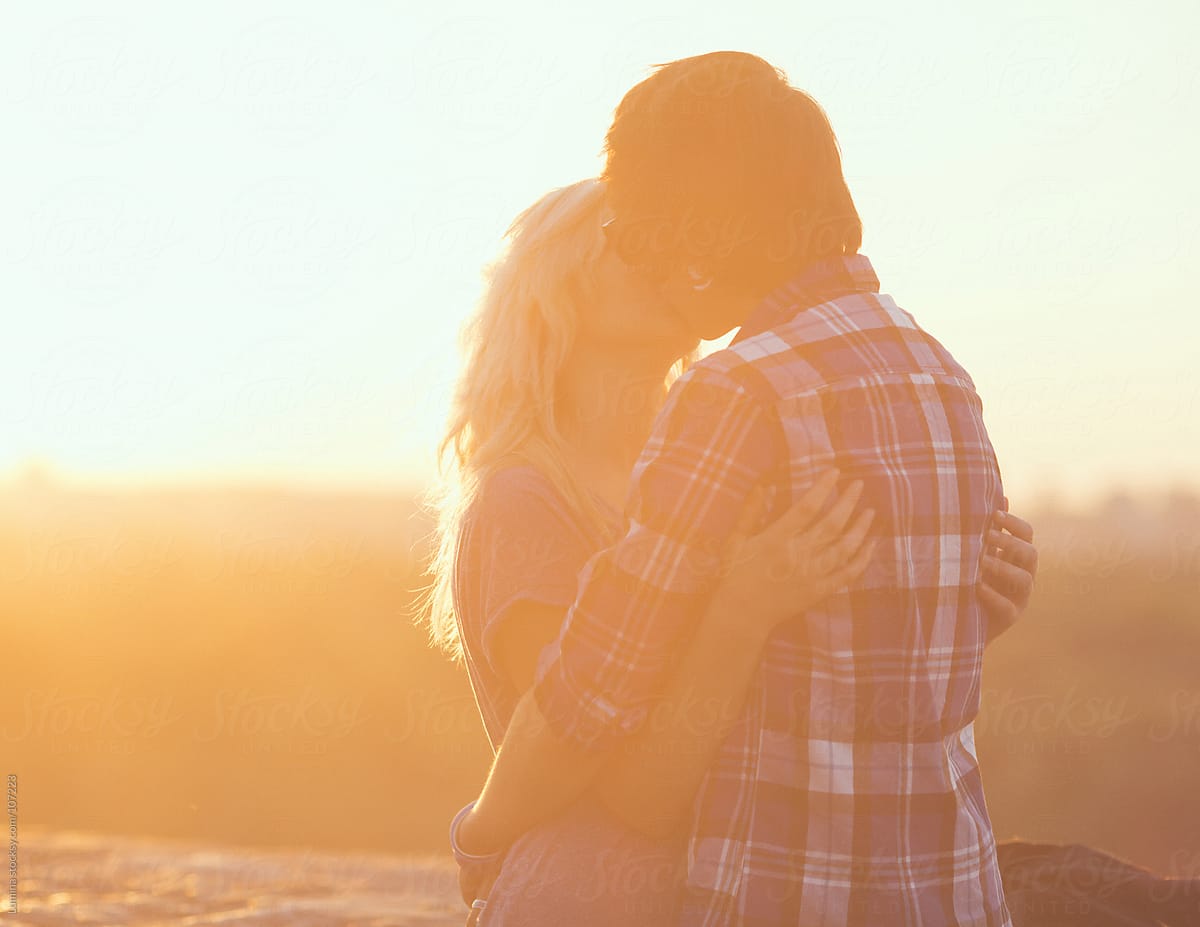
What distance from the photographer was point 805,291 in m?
1.86

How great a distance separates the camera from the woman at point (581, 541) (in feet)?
5.74

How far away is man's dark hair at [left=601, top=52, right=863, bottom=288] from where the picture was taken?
1879 mm

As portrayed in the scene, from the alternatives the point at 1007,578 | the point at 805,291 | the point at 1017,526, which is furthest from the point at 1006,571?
the point at 805,291

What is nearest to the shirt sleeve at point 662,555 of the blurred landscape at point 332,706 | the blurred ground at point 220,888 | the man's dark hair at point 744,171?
the man's dark hair at point 744,171

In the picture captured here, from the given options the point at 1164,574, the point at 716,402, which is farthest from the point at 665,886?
the point at 1164,574

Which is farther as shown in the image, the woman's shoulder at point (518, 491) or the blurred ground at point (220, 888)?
the blurred ground at point (220, 888)

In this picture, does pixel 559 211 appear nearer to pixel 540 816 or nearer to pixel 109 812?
pixel 540 816

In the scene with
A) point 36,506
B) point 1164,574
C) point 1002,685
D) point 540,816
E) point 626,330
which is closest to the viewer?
point 540,816

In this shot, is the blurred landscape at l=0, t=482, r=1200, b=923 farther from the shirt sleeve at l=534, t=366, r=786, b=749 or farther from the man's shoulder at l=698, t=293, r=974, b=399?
the man's shoulder at l=698, t=293, r=974, b=399

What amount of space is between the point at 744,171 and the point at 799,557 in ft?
Answer: 1.99

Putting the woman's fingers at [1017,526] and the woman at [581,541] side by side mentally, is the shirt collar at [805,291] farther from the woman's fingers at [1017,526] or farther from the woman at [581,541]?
the woman's fingers at [1017,526]

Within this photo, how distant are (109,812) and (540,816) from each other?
1467 centimetres

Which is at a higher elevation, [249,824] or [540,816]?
[540,816]

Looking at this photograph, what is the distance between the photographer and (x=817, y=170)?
1.89 m
